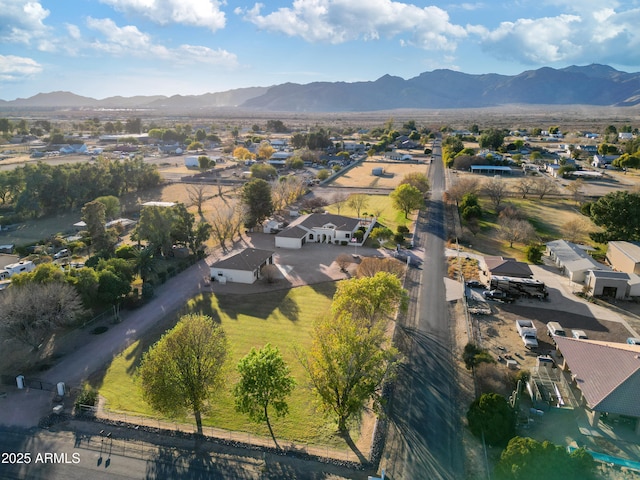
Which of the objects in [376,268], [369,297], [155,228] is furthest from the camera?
[155,228]

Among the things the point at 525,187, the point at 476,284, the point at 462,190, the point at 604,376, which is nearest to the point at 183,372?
the point at 604,376

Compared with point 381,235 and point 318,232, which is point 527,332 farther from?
point 318,232

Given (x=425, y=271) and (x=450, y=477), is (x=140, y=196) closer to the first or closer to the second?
(x=425, y=271)

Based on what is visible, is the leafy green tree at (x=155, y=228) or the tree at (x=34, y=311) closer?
the tree at (x=34, y=311)

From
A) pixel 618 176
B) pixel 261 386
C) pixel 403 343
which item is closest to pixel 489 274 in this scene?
pixel 403 343

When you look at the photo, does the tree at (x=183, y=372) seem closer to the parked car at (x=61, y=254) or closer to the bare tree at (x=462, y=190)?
the parked car at (x=61, y=254)

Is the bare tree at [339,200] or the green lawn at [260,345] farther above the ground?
the bare tree at [339,200]

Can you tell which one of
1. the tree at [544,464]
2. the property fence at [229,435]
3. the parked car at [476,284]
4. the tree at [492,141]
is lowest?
the property fence at [229,435]

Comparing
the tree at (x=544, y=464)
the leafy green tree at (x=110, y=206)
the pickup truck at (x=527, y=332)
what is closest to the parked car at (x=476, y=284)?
the pickup truck at (x=527, y=332)
